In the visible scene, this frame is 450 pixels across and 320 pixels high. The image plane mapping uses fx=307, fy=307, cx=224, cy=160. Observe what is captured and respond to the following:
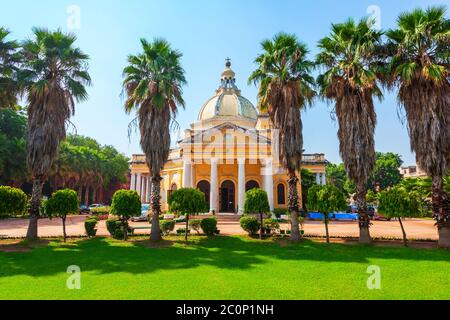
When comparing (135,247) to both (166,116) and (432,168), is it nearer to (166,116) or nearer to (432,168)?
(166,116)

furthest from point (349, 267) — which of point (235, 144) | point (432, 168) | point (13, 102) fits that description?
point (235, 144)

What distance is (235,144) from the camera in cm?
3522

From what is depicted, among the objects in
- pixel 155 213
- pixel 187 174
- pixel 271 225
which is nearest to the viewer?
pixel 155 213

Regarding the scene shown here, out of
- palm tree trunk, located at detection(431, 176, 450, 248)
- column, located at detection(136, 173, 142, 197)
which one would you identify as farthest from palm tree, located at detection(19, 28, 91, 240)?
column, located at detection(136, 173, 142, 197)

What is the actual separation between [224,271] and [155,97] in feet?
33.9

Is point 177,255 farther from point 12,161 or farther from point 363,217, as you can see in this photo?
point 12,161

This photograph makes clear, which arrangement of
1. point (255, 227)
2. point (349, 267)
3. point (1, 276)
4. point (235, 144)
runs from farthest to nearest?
point (235, 144), point (255, 227), point (349, 267), point (1, 276)

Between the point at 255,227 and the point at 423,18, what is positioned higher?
the point at 423,18

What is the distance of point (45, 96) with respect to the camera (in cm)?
1706

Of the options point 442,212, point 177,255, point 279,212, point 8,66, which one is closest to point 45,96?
point 8,66

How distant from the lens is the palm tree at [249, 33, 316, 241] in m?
16.9

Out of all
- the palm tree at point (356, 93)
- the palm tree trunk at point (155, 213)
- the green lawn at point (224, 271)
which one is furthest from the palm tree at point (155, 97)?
the palm tree at point (356, 93)

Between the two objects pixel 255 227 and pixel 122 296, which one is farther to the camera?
pixel 255 227

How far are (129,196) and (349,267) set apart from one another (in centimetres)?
1201
